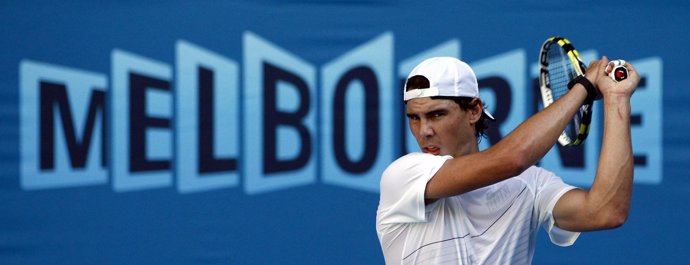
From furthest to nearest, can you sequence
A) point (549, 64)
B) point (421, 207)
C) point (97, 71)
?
1. point (97, 71)
2. point (549, 64)
3. point (421, 207)

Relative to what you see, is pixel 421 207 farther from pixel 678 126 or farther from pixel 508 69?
pixel 678 126

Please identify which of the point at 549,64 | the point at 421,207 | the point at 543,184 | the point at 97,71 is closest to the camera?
the point at 421,207

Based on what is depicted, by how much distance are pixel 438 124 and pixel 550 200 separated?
32 centimetres

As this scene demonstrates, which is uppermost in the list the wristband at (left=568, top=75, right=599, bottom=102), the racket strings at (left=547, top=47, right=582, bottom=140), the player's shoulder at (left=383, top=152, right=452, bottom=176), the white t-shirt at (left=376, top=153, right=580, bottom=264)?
the racket strings at (left=547, top=47, right=582, bottom=140)

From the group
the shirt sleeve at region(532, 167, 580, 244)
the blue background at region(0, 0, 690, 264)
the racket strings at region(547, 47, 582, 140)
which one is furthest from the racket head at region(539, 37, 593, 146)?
the blue background at region(0, 0, 690, 264)

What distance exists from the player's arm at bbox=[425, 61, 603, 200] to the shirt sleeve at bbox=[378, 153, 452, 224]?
6cm

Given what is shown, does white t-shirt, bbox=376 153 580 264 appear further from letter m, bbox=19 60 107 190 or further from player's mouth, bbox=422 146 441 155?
letter m, bbox=19 60 107 190

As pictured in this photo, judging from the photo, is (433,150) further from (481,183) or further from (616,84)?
(616,84)

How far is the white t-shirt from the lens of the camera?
192 cm

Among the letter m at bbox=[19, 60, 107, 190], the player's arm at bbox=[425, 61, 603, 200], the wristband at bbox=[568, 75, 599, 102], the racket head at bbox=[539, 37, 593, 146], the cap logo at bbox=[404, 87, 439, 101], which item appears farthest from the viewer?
the letter m at bbox=[19, 60, 107, 190]

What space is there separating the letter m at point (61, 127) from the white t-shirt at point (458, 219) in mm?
2082

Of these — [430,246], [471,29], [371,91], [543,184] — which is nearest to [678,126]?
[471,29]

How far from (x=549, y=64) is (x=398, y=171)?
0.77 m

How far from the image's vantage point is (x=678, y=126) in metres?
3.78
